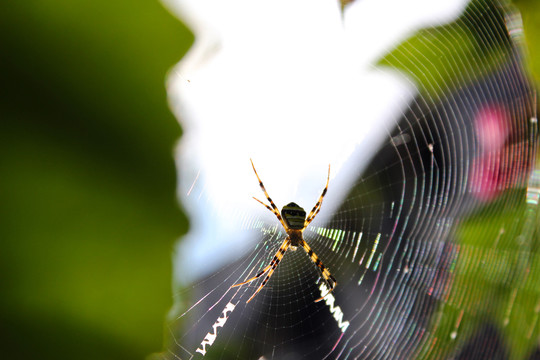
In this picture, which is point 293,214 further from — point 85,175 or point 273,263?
point 85,175

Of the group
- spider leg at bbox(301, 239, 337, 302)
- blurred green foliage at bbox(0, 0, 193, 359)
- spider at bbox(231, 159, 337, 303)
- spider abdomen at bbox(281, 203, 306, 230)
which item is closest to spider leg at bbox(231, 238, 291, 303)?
spider at bbox(231, 159, 337, 303)

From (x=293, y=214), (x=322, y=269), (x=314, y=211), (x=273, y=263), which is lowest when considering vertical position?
(x=273, y=263)

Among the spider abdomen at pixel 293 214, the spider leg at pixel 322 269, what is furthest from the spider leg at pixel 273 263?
the spider abdomen at pixel 293 214

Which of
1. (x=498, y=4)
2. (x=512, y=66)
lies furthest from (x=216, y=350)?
(x=512, y=66)

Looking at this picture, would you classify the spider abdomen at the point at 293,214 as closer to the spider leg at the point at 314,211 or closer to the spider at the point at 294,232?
the spider at the point at 294,232

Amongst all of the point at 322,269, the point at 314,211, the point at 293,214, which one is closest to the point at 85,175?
the point at 293,214

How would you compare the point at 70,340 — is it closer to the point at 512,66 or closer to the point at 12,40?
the point at 12,40

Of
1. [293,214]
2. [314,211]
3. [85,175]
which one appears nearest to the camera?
[85,175]

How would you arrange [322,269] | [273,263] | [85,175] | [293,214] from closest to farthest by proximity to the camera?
1. [85,175]
2. [293,214]
3. [273,263]
4. [322,269]
